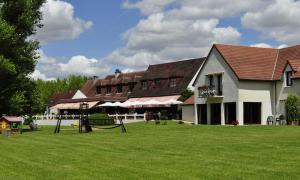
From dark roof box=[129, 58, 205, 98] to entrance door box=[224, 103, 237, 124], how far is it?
1678 centimetres

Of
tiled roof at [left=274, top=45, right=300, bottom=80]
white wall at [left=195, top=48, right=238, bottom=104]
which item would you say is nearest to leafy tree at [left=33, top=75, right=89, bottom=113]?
white wall at [left=195, top=48, right=238, bottom=104]

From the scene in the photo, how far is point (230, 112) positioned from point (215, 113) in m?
2.11

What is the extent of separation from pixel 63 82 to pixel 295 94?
4407 inches

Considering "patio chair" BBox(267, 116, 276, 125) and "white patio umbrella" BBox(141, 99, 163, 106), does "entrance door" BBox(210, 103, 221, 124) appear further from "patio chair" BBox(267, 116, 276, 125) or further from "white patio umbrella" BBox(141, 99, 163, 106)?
"white patio umbrella" BBox(141, 99, 163, 106)

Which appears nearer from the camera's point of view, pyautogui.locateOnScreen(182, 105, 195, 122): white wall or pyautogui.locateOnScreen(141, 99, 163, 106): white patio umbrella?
pyautogui.locateOnScreen(182, 105, 195, 122): white wall

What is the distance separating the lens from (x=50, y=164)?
1720 cm

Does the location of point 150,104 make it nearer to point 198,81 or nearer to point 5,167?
point 198,81

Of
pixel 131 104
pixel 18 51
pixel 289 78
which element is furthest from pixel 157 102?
pixel 18 51

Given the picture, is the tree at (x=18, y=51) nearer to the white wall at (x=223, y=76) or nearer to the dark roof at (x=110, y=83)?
the white wall at (x=223, y=76)

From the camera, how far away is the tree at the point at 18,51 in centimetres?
4312

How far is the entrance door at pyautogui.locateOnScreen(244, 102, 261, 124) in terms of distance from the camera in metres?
50.8

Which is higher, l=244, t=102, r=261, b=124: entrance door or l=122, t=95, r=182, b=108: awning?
l=122, t=95, r=182, b=108: awning

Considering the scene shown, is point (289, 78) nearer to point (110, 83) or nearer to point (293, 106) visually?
point (293, 106)

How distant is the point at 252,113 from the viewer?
51.1 meters
